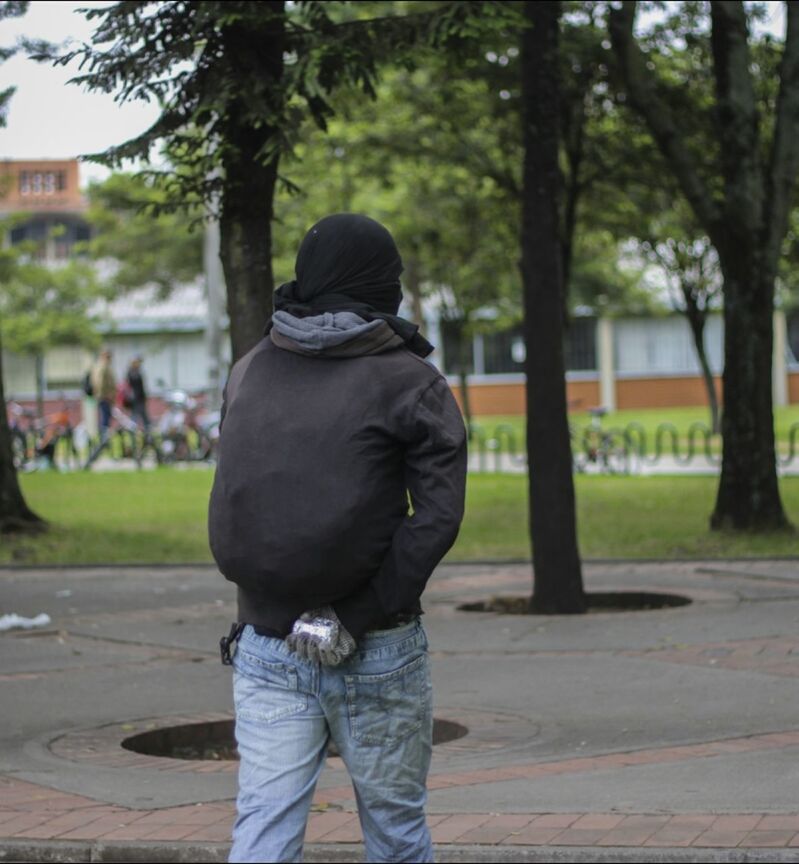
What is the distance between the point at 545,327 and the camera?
38.4ft

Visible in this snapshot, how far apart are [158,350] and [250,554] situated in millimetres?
51810

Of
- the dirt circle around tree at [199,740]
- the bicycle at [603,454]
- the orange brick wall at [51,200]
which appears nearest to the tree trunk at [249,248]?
the dirt circle around tree at [199,740]

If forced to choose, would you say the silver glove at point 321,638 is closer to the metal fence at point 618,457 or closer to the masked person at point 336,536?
the masked person at point 336,536

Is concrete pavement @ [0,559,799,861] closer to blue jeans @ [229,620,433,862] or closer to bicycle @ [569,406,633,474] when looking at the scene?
blue jeans @ [229,620,433,862]

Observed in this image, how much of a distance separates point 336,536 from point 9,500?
46.9ft

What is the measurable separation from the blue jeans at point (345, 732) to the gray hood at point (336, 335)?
0.64 meters

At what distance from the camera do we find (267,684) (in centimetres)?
391

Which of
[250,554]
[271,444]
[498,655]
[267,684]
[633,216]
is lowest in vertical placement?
[498,655]

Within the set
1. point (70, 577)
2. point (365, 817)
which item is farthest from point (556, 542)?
point (365, 817)

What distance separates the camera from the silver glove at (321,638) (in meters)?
3.83

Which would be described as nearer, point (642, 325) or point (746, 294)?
point (746, 294)

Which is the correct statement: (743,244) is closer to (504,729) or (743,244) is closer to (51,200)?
(504,729)

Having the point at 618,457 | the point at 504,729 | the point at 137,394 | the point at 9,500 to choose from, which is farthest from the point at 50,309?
the point at 504,729

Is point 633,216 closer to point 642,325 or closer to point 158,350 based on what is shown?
point 158,350
